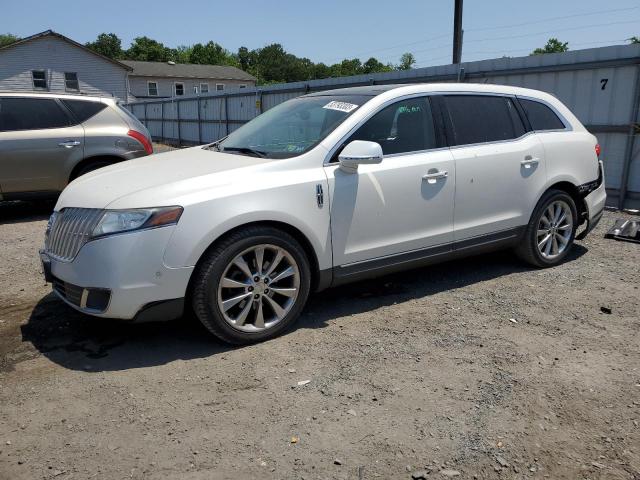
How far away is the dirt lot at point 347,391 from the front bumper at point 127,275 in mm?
413

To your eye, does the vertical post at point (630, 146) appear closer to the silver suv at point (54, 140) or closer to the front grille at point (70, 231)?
the silver suv at point (54, 140)

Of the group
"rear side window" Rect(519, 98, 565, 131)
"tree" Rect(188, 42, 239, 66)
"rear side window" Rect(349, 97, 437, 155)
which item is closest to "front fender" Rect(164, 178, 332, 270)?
"rear side window" Rect(349, 97, 437, 155)

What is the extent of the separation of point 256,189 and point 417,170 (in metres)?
1.36

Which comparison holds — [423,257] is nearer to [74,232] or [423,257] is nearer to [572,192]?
[572,192]

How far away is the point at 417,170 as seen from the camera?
4.27 metres

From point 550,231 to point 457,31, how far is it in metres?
15.3

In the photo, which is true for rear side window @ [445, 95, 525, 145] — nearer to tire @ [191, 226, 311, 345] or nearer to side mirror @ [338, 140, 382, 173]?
side mirror @ [338, 140, 382, 173]

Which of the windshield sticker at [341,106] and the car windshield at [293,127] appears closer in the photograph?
the car windshield at [293,127]

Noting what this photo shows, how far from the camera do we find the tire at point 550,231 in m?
5.16

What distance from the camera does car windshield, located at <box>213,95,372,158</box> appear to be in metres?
4.10

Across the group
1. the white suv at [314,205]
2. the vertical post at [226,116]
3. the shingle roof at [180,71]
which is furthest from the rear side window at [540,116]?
the shingle roof at [180,71]

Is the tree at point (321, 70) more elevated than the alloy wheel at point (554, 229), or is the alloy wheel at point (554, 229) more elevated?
the tree at point (321, 70)

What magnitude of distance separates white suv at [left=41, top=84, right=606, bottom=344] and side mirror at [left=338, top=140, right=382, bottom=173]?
10mm

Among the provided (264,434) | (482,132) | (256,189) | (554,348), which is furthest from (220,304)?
(482,132)
